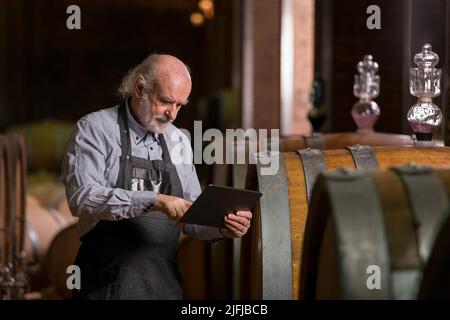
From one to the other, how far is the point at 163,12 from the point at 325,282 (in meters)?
12.8

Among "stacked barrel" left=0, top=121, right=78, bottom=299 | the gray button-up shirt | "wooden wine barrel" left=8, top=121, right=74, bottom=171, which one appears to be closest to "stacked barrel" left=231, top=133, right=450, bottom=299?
the gray button-up shirt

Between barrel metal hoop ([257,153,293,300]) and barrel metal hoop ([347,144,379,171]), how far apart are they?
0.75ft

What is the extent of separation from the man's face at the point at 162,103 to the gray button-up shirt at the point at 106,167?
0.03 m

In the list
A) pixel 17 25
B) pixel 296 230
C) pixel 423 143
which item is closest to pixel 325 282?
pixel 296 230

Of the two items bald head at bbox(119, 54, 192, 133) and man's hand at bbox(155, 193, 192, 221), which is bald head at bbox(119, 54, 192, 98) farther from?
man's hand at bbox(155, 193, 192, 221)

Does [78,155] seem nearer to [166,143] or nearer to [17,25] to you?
[166,143]

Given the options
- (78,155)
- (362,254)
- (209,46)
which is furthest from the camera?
(209,46)

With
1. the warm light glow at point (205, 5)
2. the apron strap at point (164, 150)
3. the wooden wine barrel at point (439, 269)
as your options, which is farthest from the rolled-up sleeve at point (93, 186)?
the warm light glow at point (205, 5)

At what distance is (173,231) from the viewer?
2.70 m

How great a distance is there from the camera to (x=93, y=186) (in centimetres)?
251

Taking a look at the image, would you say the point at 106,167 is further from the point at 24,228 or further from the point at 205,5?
the point at 205,5

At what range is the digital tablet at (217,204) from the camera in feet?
7.87

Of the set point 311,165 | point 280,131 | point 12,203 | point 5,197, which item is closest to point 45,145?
point 280,131

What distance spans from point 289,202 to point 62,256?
6.70 ft
